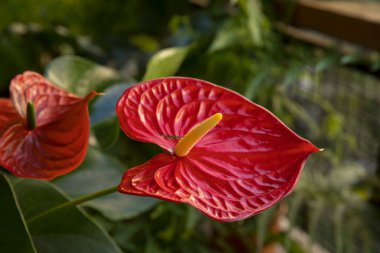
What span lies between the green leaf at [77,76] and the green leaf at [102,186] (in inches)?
3.3

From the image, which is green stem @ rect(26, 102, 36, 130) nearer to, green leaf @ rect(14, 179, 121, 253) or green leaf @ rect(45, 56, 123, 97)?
green leaf @ rect(14, 179, 121, 253)

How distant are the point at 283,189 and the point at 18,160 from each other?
0.20 metres

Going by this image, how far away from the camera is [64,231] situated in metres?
0.47

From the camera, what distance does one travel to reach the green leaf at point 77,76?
0.63 meters

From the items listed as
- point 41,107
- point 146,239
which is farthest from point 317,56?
point 41,107

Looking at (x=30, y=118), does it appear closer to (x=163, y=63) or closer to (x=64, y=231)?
(x=64, y=231)

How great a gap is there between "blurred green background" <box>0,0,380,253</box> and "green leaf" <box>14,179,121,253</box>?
331 mm

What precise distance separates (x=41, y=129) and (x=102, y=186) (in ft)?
0.41

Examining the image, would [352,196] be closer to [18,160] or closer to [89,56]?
[89,56]

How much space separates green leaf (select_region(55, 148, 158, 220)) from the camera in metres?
0.57

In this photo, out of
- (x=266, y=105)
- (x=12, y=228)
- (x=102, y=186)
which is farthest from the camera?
(x=266, y=105)

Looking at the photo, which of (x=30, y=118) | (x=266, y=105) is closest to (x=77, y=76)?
(x=30, y=118)

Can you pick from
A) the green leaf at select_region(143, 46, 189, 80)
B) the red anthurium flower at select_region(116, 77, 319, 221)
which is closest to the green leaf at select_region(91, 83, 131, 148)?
the green leaf at select_region(143, 46, 189, 80)

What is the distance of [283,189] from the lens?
0.36m
